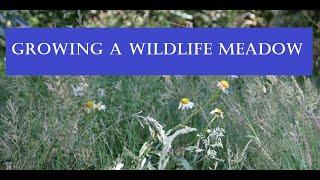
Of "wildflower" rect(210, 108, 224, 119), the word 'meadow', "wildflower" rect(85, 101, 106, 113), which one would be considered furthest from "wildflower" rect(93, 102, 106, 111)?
"wildflower" rect(210, 108, 224, 119)

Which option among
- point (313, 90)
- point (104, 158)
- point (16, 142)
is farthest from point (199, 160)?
point (16, 142)

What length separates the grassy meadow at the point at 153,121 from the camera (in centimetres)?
289

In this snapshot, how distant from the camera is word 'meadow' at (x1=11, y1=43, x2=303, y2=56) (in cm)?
304

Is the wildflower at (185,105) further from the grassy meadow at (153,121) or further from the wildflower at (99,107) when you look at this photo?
the wildflower at (99,107)

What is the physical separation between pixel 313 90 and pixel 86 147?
3.44 feet

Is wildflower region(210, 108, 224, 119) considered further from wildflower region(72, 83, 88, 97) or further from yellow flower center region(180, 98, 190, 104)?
wildflower region(72, 83, 88, 97)

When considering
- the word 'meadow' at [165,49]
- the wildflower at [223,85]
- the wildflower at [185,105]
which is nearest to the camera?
the word 'meadow' at [165,49]

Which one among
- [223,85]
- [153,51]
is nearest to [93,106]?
[153,51]

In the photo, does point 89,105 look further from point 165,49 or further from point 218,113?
point 218,113

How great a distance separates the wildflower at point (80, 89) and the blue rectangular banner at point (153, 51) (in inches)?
3.3

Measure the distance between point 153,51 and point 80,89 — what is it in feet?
1.32

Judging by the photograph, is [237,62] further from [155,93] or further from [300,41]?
[155,93]

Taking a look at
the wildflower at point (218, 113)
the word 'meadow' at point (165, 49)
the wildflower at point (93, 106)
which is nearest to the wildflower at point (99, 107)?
the wildflower at point (93, 106)

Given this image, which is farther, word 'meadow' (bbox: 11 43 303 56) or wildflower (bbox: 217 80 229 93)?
wildflower (bbox: 217 80 229 93)
